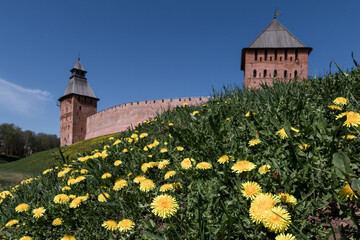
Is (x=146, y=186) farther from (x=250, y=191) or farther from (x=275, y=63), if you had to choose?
(x=275, y=63)

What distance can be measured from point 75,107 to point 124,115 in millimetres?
9985

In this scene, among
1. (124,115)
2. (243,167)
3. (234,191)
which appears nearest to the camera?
(243,167)

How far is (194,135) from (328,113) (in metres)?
1.25

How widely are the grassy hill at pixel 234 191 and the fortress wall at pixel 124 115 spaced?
2301 cm

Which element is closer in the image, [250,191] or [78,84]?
[250,191]

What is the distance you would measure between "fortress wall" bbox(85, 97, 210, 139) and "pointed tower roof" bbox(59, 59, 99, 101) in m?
5.37

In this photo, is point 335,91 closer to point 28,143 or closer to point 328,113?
point 328,113

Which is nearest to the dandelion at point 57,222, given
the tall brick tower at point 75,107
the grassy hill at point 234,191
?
the grassy hill at point 234,191

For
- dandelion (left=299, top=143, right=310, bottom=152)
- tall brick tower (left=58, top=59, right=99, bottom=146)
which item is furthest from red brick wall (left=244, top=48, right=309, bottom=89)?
dandelion (left=299, top=143, right=310, bottom=152)

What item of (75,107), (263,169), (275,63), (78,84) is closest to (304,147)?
(263,169)

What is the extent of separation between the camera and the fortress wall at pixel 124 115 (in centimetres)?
2662

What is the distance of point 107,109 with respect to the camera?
30.7 meters

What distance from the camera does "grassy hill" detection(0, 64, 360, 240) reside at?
102cm

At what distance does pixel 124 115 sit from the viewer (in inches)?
1126
